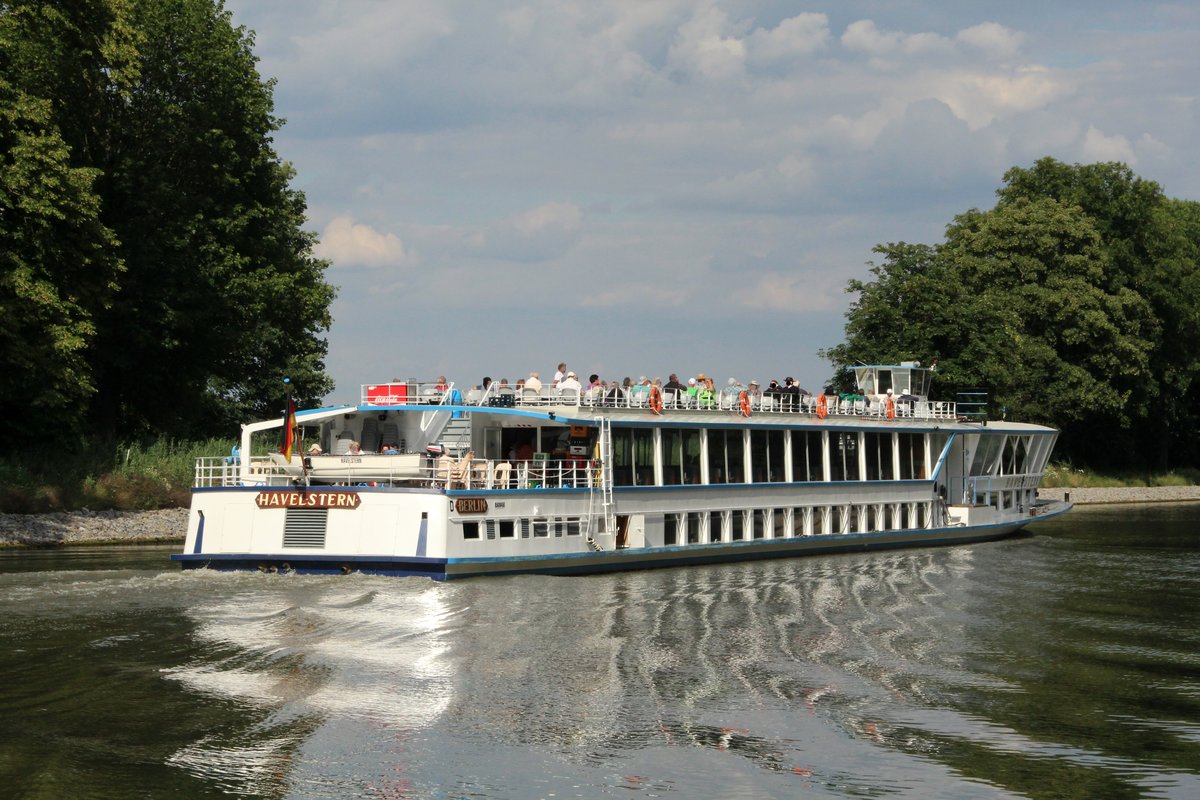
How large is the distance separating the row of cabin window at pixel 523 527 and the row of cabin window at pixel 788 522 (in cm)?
396

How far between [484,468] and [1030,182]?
60278 mm

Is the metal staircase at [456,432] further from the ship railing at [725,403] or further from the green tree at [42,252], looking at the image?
the green tree at [42,252]

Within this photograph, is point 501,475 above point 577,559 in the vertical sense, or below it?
above

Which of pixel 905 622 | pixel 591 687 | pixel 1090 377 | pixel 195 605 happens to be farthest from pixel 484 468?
pixel 1090 377

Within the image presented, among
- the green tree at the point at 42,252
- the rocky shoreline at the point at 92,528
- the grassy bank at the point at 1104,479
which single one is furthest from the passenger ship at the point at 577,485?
the grassy bank at the point at 1104,479

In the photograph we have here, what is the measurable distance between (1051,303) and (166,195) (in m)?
45.1

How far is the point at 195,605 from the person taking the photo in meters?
26.7

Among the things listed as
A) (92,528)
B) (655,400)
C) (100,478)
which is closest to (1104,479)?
(655,400)

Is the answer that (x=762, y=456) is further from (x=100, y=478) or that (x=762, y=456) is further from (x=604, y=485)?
(x=100, y=478)

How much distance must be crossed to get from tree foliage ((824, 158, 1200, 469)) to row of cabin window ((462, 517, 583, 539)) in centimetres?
4352

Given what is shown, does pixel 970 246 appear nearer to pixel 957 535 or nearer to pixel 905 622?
Answer: pixel 957 535

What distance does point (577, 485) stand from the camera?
35.4m

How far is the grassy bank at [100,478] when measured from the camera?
45.8 m

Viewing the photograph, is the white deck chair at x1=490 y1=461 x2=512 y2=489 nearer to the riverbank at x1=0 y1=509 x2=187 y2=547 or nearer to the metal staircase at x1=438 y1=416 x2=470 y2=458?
the metal staircase at x1=438 y1=416 x2=470 y2=458
